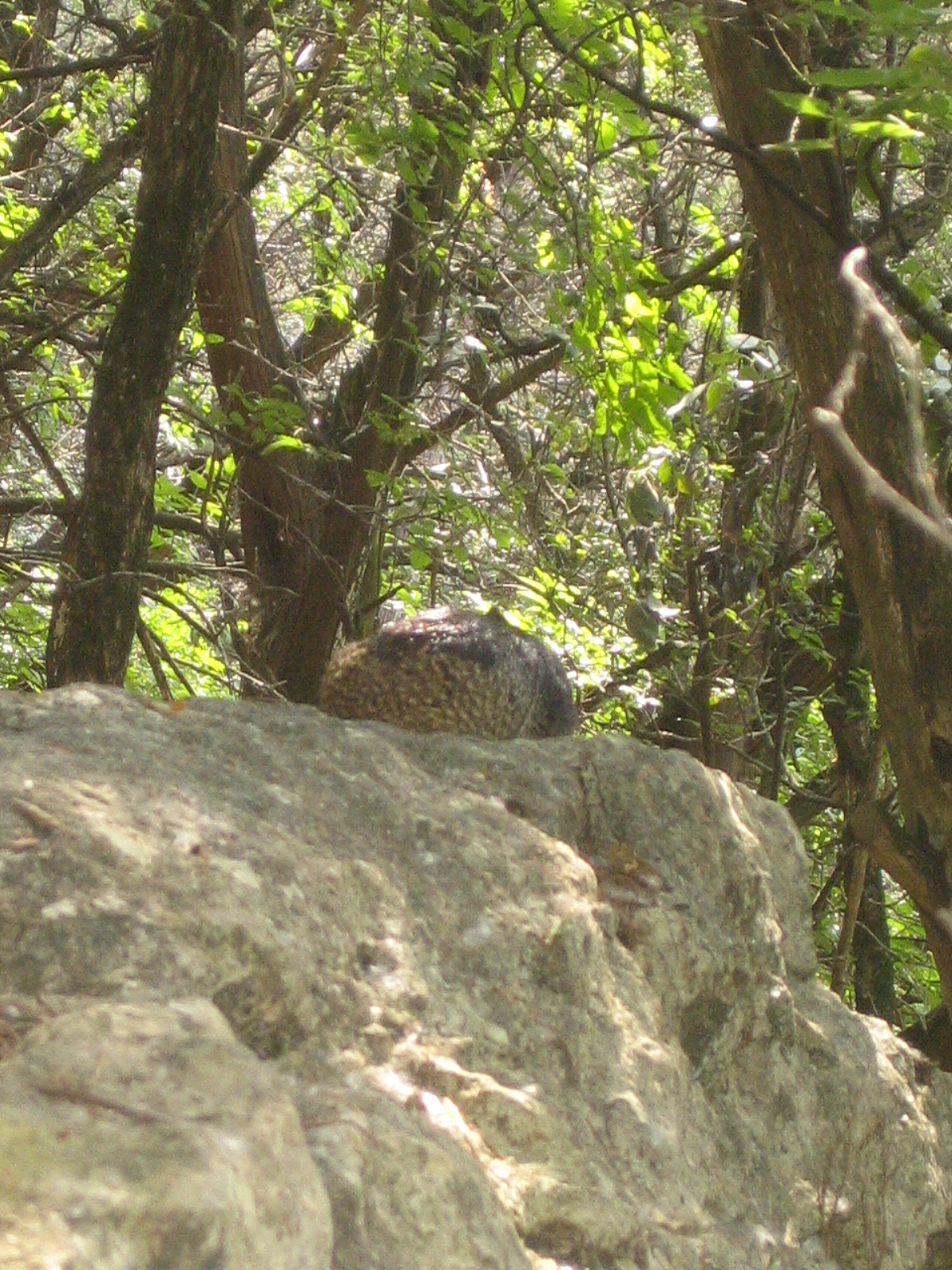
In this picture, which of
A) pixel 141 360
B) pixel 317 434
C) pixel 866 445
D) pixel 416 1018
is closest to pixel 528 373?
pixel 317 434

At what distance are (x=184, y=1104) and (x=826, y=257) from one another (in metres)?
2.71

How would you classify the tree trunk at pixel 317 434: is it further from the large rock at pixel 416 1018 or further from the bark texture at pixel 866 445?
the large rock at pixel 416 1018

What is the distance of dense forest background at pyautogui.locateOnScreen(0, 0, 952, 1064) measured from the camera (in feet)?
12.4

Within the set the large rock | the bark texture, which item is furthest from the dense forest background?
the large rock

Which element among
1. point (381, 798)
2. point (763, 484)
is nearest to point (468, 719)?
point (381, 798)

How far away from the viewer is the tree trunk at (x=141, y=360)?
486 centimetres

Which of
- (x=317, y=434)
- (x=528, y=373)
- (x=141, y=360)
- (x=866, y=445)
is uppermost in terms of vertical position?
(x=528, y=373)

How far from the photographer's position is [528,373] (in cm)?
705

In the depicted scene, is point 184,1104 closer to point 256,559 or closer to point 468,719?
point 468,719

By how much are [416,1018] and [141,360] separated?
294 cm

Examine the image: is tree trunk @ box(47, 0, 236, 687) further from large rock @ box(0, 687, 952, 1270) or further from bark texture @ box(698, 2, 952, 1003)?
bark texture @ box(698, 2, 952, 1003)

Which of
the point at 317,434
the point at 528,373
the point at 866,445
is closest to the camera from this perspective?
the point at 866,445

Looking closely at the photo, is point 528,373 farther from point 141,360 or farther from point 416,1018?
point 416,1018

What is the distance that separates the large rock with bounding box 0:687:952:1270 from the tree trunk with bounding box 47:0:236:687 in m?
1.70
